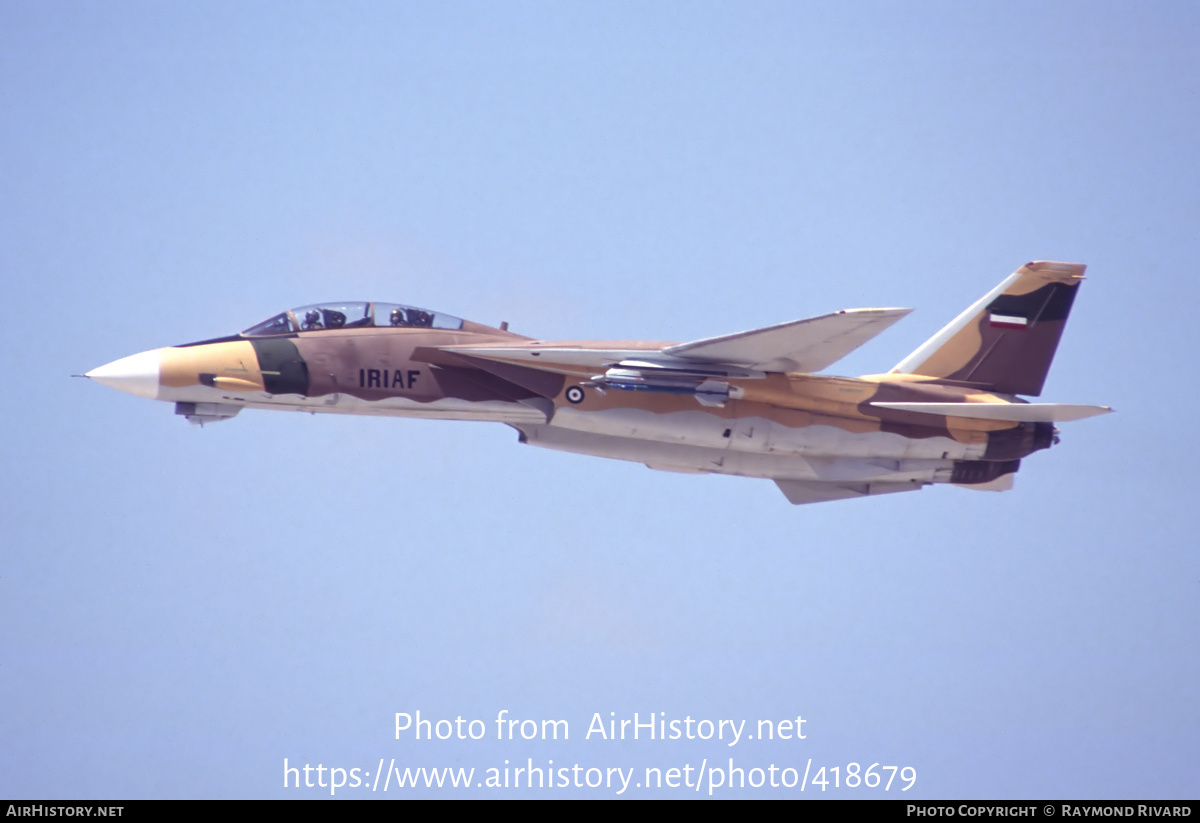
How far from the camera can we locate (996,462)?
1691cm

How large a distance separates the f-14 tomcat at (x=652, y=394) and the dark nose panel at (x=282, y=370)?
17 millimetres

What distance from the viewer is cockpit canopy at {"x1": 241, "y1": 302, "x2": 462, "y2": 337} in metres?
15.1

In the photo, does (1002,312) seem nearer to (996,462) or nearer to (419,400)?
(996,462)

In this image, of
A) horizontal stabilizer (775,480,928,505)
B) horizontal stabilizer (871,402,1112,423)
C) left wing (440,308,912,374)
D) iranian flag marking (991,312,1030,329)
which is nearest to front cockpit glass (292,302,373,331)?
left wing (440,308,912,374)

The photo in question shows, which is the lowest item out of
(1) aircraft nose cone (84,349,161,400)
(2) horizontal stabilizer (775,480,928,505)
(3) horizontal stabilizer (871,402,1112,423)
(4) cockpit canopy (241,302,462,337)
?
(2) horizontal stabilizer (775,480,928,505)

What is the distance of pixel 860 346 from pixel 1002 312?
3.66m

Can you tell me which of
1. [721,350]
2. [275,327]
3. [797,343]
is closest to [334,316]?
[275,327]

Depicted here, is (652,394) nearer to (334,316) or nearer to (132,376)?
(334,316)

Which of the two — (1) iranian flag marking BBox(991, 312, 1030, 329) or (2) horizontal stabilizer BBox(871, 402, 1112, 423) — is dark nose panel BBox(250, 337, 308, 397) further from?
(1) iranian flag marking BBox(991, 312, 1030, 329)

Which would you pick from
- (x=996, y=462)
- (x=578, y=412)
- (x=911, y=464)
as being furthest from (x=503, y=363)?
(x=996, y=462)

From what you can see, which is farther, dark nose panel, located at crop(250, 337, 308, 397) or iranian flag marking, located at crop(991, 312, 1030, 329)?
iranian flag marking, located at crop(991, 312, 1030, 329)

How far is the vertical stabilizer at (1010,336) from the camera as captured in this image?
57.8 ft

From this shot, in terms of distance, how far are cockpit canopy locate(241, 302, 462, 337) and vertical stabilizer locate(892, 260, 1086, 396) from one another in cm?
703
